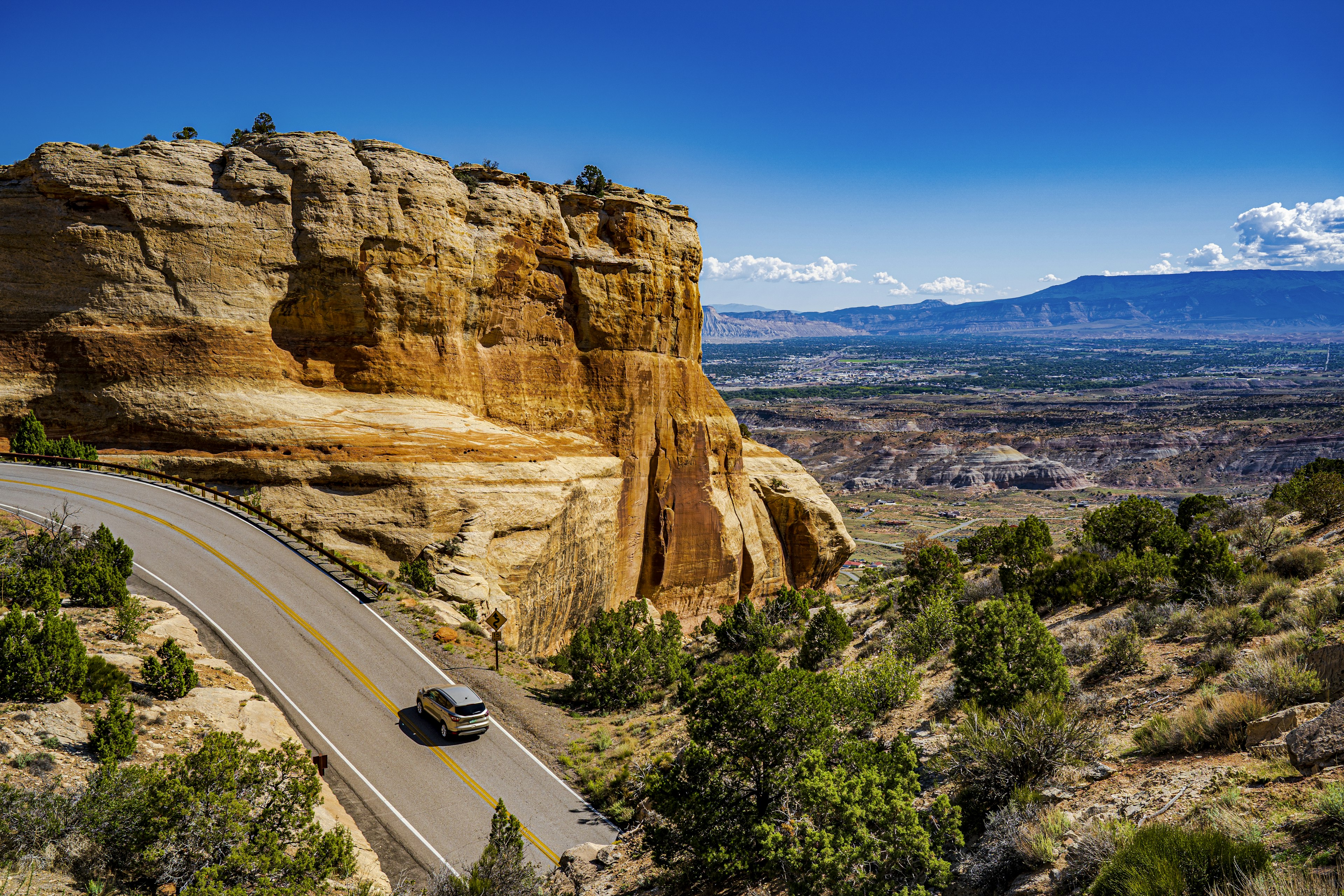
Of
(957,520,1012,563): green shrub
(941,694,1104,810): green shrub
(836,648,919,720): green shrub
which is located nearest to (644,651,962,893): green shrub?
(941,694,1104,810): green shrub

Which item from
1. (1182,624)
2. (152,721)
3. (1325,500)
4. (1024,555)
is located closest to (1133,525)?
(1024,555)

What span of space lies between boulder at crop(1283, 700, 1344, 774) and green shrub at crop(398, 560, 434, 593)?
22934 millimetres

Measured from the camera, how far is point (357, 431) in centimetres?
2778

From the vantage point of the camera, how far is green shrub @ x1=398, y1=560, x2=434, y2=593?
1006 inches

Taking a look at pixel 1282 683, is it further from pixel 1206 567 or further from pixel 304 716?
pixel 304 716

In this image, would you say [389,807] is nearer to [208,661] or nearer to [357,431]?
[208,661]

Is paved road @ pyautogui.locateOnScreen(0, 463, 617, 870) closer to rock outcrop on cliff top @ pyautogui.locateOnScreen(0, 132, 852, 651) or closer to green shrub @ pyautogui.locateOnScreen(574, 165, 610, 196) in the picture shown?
rock outcrop on cliff top @ pyautogui.locateOnScreen(0, 132, 852, 651)

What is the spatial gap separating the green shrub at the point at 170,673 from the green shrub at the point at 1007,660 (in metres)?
17.4

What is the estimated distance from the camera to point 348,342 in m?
29.8

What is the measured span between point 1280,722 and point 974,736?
4.50m

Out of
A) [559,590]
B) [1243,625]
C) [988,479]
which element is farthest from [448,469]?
[988,479]

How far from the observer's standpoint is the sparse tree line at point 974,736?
10852mm

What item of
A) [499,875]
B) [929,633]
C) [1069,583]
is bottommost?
[499,875]

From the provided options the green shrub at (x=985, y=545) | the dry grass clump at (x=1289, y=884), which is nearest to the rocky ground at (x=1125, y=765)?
the dry grass clump at (x=1289, y=884)
